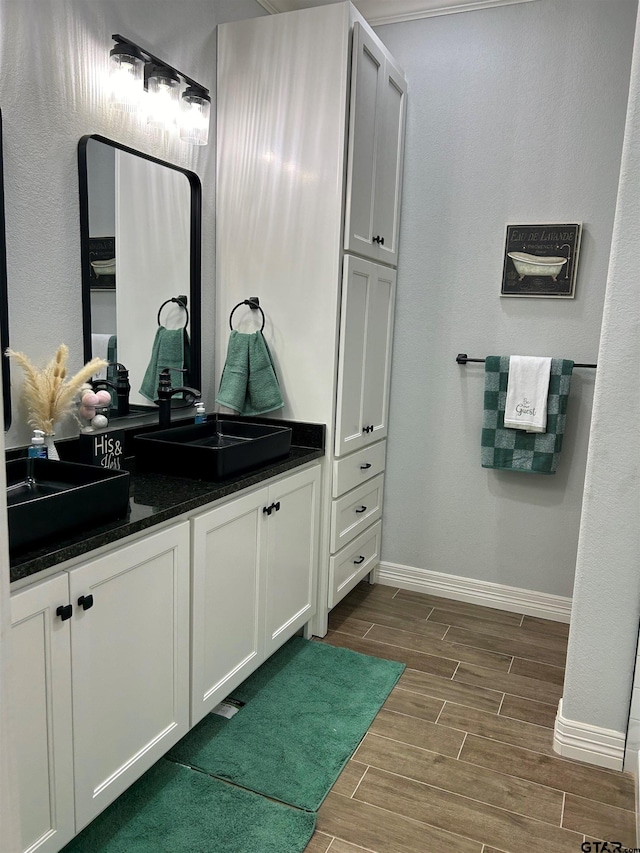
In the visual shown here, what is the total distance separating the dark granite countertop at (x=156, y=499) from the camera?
141 centimetres

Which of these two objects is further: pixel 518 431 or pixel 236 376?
pixel 518 431

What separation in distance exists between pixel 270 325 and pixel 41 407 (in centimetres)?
115

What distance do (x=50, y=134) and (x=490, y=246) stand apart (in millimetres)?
1971

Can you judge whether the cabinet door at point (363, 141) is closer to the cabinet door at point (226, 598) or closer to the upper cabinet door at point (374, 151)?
the upper cabinet door at point (374, 151)

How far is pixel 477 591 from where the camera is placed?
3.35 metres

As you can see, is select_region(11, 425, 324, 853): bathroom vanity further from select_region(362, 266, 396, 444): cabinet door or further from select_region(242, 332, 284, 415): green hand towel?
select_region(362, 266, 396, 444): cabinet door

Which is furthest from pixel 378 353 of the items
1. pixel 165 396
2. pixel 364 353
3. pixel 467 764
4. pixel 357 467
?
pixel 467 764

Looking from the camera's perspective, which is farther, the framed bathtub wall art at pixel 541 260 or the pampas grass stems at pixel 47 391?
the framed bathtub wall art at pixel 541 260

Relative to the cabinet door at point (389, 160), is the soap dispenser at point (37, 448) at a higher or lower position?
lower

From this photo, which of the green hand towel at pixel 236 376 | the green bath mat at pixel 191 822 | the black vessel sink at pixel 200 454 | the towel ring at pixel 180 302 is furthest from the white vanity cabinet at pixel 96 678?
the towel ring at pixel 180 302

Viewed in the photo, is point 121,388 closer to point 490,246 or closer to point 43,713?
point 43,713

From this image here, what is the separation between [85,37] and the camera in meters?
2.03

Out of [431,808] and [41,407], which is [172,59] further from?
[431,808]

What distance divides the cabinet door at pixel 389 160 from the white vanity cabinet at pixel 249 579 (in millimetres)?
1158
